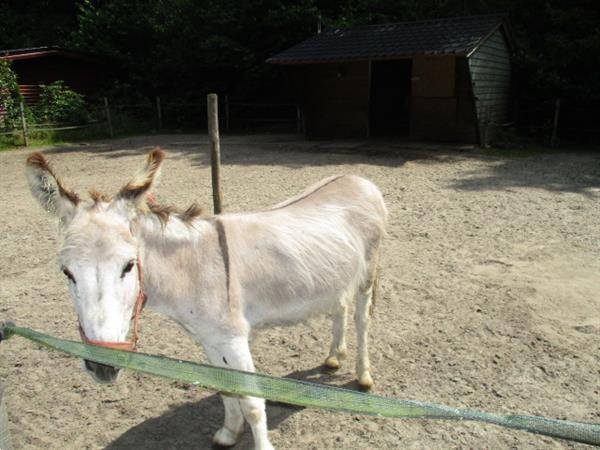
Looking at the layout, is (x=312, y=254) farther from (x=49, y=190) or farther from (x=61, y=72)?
(x=61, y=72)

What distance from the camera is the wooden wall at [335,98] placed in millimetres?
14469

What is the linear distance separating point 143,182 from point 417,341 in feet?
8.51

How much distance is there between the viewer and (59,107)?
18.3m

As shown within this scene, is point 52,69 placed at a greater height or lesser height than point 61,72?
greater

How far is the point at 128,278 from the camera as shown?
1763 millimetres

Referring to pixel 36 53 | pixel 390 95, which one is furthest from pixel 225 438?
pixel 36 53

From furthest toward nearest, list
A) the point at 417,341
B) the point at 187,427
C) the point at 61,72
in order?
the point at 61,72, the point at 417,341, the point at 187,427

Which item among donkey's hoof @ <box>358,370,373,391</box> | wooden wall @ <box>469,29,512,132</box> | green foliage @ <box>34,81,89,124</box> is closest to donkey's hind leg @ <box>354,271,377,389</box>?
donkey's hoof @ <box>358,370,373,391</box>

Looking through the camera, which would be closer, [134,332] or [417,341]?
[134,332]

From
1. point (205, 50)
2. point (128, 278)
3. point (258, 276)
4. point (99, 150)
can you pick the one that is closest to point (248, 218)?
point (258, 276)

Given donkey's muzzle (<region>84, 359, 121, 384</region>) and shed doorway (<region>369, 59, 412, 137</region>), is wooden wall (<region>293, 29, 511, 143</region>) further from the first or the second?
donkey's muzzle (<region>84, 359, 121, 384</region>)

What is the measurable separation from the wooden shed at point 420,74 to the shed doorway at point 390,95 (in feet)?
6.52

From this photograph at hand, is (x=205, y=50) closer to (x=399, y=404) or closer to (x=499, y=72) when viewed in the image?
(x=499, y=72)

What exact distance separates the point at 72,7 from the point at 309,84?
2375 centimetres
